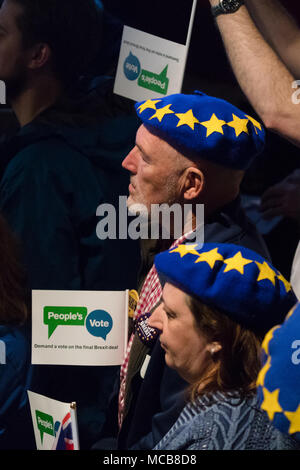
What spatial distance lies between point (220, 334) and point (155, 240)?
1.97 ft

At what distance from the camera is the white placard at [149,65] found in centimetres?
246

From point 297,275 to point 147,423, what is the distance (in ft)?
2.03

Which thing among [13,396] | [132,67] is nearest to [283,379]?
[13,396]

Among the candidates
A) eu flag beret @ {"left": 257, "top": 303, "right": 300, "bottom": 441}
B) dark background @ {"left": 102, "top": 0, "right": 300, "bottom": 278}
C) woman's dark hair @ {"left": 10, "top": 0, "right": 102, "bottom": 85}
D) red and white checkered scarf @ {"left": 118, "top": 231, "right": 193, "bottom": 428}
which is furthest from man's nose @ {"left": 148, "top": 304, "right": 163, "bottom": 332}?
woman's dark hair @ {"left": 10, "top": 0, "right": 102, "bottom": 85}

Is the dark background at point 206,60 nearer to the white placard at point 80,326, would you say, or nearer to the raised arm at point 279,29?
the raised arm at point 279,29


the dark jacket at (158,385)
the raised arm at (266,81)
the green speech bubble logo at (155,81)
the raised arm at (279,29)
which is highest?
the raised arm at (279,29)

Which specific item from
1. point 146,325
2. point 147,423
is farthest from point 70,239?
point 147,423

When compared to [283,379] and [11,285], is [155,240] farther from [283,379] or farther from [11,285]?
[283,379]

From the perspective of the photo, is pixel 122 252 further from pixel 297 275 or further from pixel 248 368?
pixel 248 368

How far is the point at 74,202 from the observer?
260 cm

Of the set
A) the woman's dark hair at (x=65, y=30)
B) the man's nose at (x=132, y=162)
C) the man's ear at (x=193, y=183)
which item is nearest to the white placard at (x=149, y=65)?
the woman's dark hair at (x=65, y=30)

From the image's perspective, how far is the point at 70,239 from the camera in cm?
259

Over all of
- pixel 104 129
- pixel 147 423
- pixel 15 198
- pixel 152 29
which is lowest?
pixel 147 423

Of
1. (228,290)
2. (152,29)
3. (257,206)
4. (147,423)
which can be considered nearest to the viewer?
(228,290)
